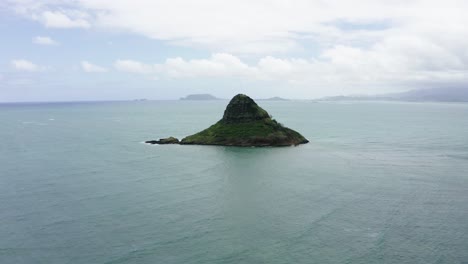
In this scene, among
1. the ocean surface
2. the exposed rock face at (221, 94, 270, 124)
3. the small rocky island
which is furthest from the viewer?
the exposed rock face at (221, 94, 270, 124)

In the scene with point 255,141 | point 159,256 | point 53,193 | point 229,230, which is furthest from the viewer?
point 255,141

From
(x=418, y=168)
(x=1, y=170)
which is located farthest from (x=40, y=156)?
(x=418, y=168)

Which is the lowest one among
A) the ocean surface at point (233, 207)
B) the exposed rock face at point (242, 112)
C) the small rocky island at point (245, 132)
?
the ocean surface at point (233, 207)

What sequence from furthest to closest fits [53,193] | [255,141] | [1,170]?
[255,141] → [1,170] → [53,193]

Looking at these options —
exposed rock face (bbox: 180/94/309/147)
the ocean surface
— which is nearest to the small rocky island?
exposed rock face (bbox: 180/94/309/147)

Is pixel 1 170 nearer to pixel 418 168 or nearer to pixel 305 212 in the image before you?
pixel 305 212

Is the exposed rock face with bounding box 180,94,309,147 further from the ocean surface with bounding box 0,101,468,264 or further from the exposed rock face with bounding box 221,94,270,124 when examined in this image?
the ocean surface with bounding box 0,101,468,264

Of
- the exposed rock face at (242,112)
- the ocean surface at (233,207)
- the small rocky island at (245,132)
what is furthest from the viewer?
the exposed rock face at (242,112)

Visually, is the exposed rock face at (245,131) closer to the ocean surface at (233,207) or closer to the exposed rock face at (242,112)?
the exposed rock face at (242,112)

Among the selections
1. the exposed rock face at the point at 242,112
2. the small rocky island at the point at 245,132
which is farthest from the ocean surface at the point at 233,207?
the exposed rock face at the point at 242,112
